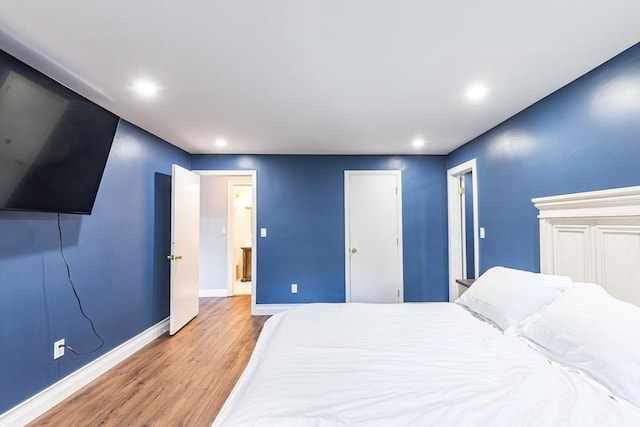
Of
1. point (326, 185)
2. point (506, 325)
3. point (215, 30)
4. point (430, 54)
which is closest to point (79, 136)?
point (215, 30)

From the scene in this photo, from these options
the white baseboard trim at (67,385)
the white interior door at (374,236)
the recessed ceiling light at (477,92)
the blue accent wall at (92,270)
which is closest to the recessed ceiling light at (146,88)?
the blue accent wall at (92,270)

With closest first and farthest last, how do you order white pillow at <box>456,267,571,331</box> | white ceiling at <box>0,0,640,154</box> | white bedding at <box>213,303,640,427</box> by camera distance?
white bedding at <box>213,303,640,427</box>, white ceiling at <box>0,0,640,154</box>, white pillow at <box>456,267,571,331</box>

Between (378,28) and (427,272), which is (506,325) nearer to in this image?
(378,28)

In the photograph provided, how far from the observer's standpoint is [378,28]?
1.41 meters

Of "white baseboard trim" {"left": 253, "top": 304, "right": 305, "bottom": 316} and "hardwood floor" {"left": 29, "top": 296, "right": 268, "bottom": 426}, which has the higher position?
"white baseboard trim" {"left": 253, "top": 304, "right": 305, "bottom": 316}

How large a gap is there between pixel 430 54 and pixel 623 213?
1402mm

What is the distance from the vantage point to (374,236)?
4004 mm

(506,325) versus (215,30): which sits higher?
A: (215,30)

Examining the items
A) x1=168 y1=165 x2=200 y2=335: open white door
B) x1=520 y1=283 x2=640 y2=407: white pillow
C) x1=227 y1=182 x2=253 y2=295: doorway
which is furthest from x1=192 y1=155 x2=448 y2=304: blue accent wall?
x1=520 y1=283 x2=640 y2=407: white pillow

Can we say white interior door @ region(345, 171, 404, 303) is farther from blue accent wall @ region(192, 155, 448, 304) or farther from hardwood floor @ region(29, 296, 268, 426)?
hardwood floor @ region(29, 296, 268, 426)

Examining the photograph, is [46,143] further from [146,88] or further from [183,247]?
[183,247]

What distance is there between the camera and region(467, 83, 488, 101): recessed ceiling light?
2012 millimetres

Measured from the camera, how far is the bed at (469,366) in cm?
94

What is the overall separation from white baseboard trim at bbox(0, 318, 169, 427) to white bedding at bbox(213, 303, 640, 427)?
1525 mm
